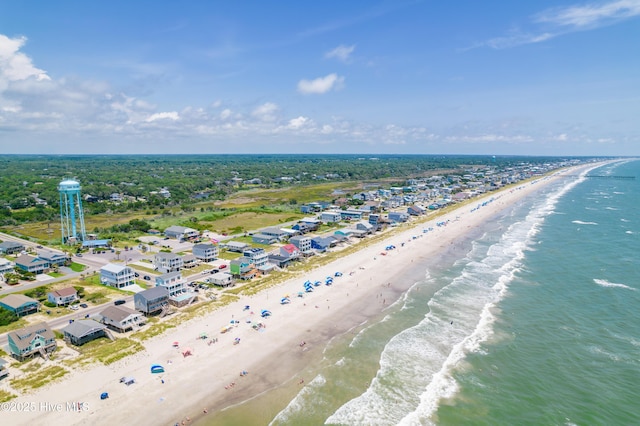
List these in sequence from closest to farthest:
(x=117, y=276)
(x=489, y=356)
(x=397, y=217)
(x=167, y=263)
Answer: (x=489, y=356)
(x=117, y=276)
(x=167, y=263)
(x=397, y=217)

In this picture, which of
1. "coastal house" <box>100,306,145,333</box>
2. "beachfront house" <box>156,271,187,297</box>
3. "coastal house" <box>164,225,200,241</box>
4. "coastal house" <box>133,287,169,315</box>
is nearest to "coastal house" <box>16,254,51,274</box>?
"coastal house" <box>164,225,200,241</box>

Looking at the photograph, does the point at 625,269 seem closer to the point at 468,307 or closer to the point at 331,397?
the point at 468,307

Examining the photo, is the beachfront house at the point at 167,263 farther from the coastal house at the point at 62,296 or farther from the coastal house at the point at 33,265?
the coastal house at the point at 33,265

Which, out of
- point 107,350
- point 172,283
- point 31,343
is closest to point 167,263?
point 172,283

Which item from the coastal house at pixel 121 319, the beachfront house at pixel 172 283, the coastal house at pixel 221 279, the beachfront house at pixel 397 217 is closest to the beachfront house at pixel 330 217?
the beachfront house at pixel 397 217

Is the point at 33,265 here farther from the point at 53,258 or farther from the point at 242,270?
the point at 242,270
